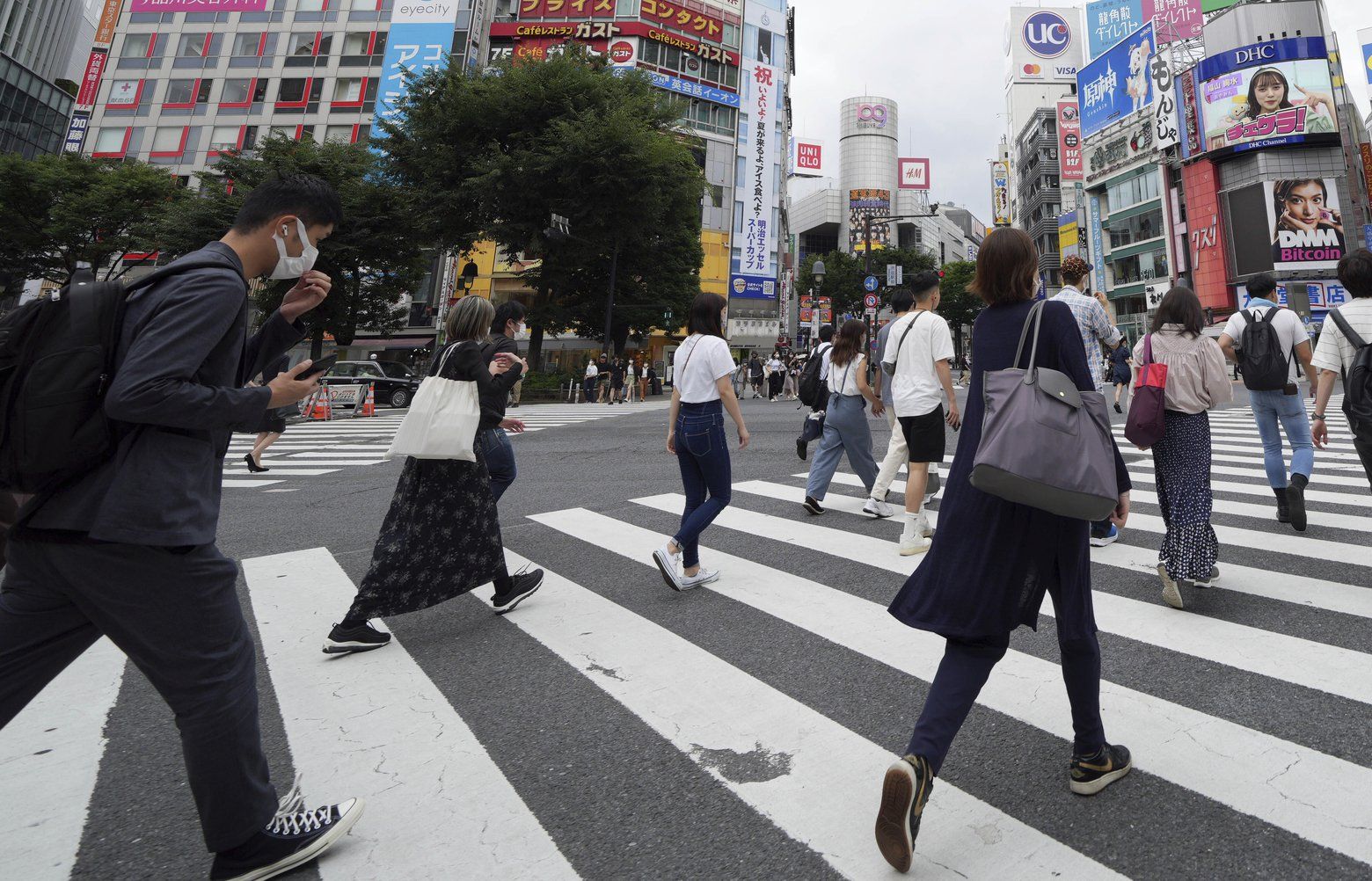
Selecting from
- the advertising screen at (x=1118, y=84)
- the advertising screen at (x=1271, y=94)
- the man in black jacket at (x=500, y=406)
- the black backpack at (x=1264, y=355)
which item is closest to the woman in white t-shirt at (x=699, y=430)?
the man in black jacket at (x=500, y=406)

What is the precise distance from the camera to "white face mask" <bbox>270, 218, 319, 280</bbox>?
193 centimetres

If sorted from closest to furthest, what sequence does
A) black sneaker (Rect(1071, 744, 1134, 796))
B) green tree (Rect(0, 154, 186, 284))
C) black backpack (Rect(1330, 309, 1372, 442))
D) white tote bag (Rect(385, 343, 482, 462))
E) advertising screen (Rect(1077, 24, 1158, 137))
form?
black sneaker (Rect(1071, 744, 1134, 796)) < white tote bag (Rect(385, 343, 482, 462)) < black backpack (Rect(1330, 309, 1372, 442)) < green tree (Rect(0, 154, 186, 284)) < advertising screen (Rect(1077, 24, 1158, 137))

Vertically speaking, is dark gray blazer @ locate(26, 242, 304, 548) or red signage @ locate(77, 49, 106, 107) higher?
red signage @ locate(77, 49, 106, 107)

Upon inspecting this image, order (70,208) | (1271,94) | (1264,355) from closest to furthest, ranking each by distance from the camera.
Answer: (1264,355) → (70,208) → (1271,94)

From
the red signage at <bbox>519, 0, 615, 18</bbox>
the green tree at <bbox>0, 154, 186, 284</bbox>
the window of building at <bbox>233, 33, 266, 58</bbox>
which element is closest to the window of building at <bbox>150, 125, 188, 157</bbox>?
the window of building at <bbox>233, 33, 266, 58</bbox>

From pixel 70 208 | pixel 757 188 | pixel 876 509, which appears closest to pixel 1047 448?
pixel 876 509

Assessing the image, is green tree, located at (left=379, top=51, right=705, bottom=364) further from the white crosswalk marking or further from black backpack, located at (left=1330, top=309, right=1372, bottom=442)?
black backpack, located at (left=1330, top=309, right=1372, bottom=442)

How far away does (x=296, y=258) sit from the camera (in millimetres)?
1986

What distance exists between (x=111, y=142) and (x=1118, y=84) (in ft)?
216

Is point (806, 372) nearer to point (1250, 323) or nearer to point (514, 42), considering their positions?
point (1250, 323)

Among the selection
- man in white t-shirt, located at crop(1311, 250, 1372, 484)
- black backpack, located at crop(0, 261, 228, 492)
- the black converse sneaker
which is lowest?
the black converse sneaker

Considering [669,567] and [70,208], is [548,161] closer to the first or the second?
[669,567]

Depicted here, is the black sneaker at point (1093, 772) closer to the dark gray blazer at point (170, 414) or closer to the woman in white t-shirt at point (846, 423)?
the dark gray blazer at point (170, 414)

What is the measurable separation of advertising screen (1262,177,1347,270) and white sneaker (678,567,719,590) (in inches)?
1901
